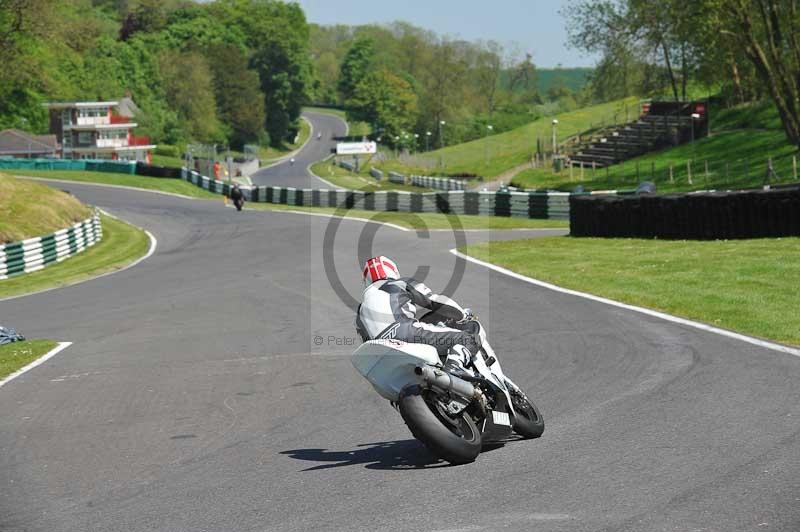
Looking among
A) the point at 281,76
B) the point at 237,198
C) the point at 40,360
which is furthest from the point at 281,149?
the point at 40,360

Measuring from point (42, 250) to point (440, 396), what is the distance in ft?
89.9

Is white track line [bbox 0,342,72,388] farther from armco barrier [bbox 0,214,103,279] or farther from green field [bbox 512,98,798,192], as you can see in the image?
green field [bbox 512,98,798,192]

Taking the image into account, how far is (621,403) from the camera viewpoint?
32.0 ft

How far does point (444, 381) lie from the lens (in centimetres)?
782

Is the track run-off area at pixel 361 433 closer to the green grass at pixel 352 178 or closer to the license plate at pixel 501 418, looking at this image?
the license plate at pixel 501 418

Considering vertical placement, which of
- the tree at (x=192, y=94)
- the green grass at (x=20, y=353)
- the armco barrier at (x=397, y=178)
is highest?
the tree at (x=192, y=94)

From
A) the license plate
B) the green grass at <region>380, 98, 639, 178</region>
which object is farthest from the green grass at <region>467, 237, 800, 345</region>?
the green grass at <region>380, 98, 639, 178</region>

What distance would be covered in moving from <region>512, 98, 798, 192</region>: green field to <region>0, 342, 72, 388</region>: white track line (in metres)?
37.9

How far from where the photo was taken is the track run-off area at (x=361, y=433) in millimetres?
6809

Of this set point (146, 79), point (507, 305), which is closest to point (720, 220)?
point (507, 305)

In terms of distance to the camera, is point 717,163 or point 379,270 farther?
point 717,163

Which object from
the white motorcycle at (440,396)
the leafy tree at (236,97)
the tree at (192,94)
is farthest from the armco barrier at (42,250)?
the leafy tree at (236,97)

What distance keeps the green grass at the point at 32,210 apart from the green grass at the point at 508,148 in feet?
194

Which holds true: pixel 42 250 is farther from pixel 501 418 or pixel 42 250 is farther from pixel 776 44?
pixel 776 44
